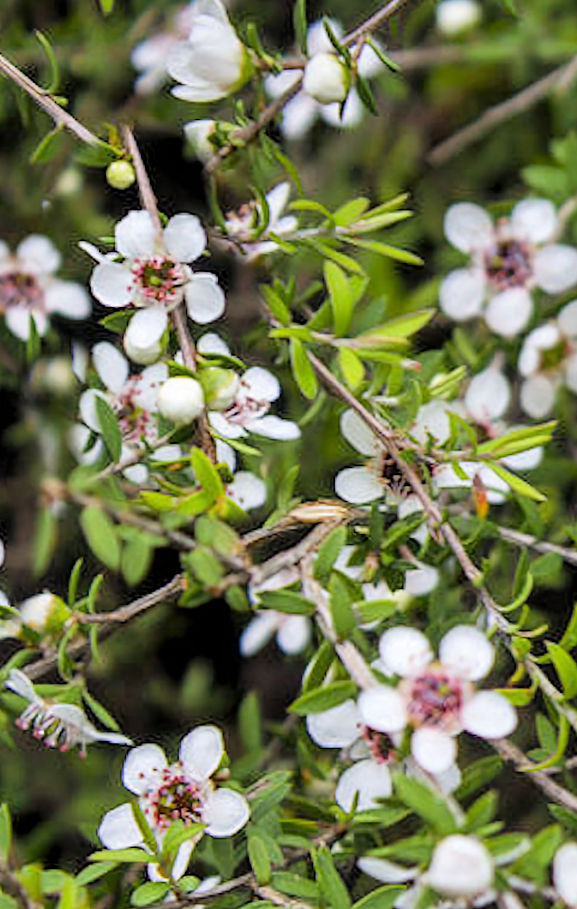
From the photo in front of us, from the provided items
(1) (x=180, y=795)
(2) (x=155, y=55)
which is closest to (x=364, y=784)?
(1) (x=180, y=795)

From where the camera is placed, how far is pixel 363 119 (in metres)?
1.70

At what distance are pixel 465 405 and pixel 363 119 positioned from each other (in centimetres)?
62

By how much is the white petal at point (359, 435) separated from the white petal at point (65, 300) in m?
0.37

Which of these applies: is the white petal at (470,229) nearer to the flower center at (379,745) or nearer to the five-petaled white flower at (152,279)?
the five-petaled white flower at (152,279)

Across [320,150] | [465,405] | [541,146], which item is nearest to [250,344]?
[465,405]

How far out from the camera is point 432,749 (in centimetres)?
76

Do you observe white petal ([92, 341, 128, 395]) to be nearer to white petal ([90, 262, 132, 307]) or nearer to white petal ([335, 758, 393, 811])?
white petal ([90, 262, 132, 307])

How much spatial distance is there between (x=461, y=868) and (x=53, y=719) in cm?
39

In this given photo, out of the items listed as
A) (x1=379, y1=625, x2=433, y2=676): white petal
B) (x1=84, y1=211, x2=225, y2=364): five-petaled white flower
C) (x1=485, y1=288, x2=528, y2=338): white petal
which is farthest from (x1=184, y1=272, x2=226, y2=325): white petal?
(x1=485, y1=288, x2=528, y2=338): white petal

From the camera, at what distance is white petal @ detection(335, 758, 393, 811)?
2.99 ft

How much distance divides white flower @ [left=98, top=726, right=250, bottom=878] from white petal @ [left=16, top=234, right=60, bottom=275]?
1.73 feet

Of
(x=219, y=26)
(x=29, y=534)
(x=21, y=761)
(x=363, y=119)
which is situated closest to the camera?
(x=219, y=26)

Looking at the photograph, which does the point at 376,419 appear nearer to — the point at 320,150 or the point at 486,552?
the point at 486,552

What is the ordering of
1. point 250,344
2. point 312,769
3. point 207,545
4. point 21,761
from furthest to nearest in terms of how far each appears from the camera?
1. point 21,761
2. point 250,344
3. point 312,769
4. point 207,545
